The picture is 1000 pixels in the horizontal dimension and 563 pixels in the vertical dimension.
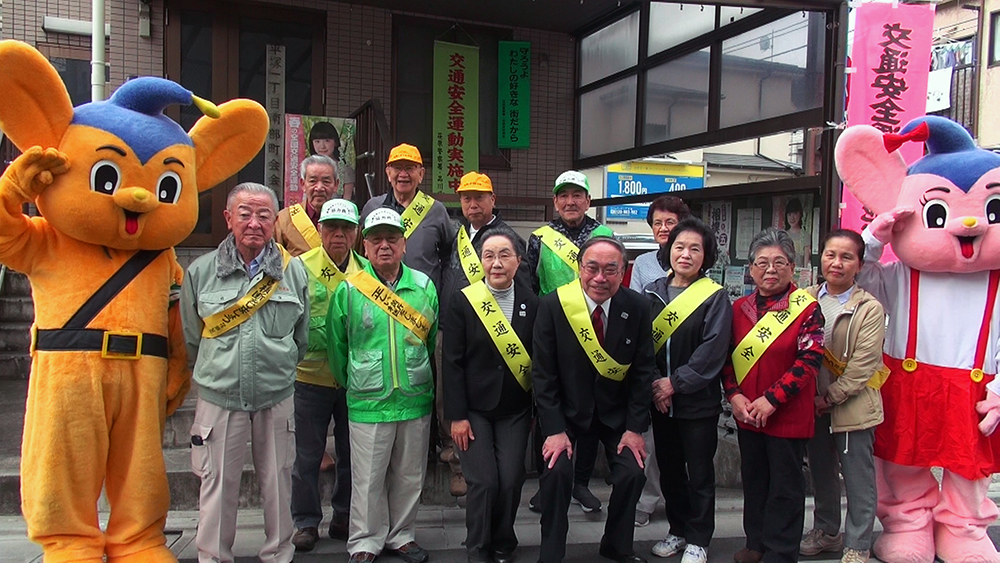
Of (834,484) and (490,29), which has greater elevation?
(490,29)

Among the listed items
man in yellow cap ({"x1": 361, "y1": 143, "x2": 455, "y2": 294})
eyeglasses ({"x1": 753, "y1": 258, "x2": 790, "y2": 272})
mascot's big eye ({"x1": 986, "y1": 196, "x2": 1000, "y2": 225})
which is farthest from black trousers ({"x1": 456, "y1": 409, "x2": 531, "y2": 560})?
mascot's big eye ({"x1": 986, "y1": 196, "x2": 1000, "y2": 225})

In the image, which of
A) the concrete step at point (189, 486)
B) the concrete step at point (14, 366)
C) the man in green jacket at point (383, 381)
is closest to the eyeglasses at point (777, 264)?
the man in green jacket at point (383, 381)

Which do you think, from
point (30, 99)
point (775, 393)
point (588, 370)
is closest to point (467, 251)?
point (588, 370)

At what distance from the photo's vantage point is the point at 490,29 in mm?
8328

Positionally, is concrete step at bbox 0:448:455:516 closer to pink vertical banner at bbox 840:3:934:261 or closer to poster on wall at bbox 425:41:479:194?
pink vertical banner at bbox 840:3:934:261

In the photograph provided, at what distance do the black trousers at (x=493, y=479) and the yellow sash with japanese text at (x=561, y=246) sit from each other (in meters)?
1.17

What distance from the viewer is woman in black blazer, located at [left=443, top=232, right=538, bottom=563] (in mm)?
3967

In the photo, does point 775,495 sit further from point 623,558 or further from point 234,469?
point 234,469

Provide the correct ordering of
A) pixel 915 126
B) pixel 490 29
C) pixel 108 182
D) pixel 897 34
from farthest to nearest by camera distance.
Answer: pixel 490 29
pixel 897 34
pixel 915 126
pixel 108 182

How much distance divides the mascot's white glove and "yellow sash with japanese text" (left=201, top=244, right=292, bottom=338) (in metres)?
4.03

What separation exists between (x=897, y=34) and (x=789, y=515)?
3.56m

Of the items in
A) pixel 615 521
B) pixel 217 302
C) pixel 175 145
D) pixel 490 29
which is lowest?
pixel 615 521

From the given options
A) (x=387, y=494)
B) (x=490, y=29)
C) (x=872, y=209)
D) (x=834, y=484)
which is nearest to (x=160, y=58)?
(x=490, y=29)

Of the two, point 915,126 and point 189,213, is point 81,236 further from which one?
point 915,126
